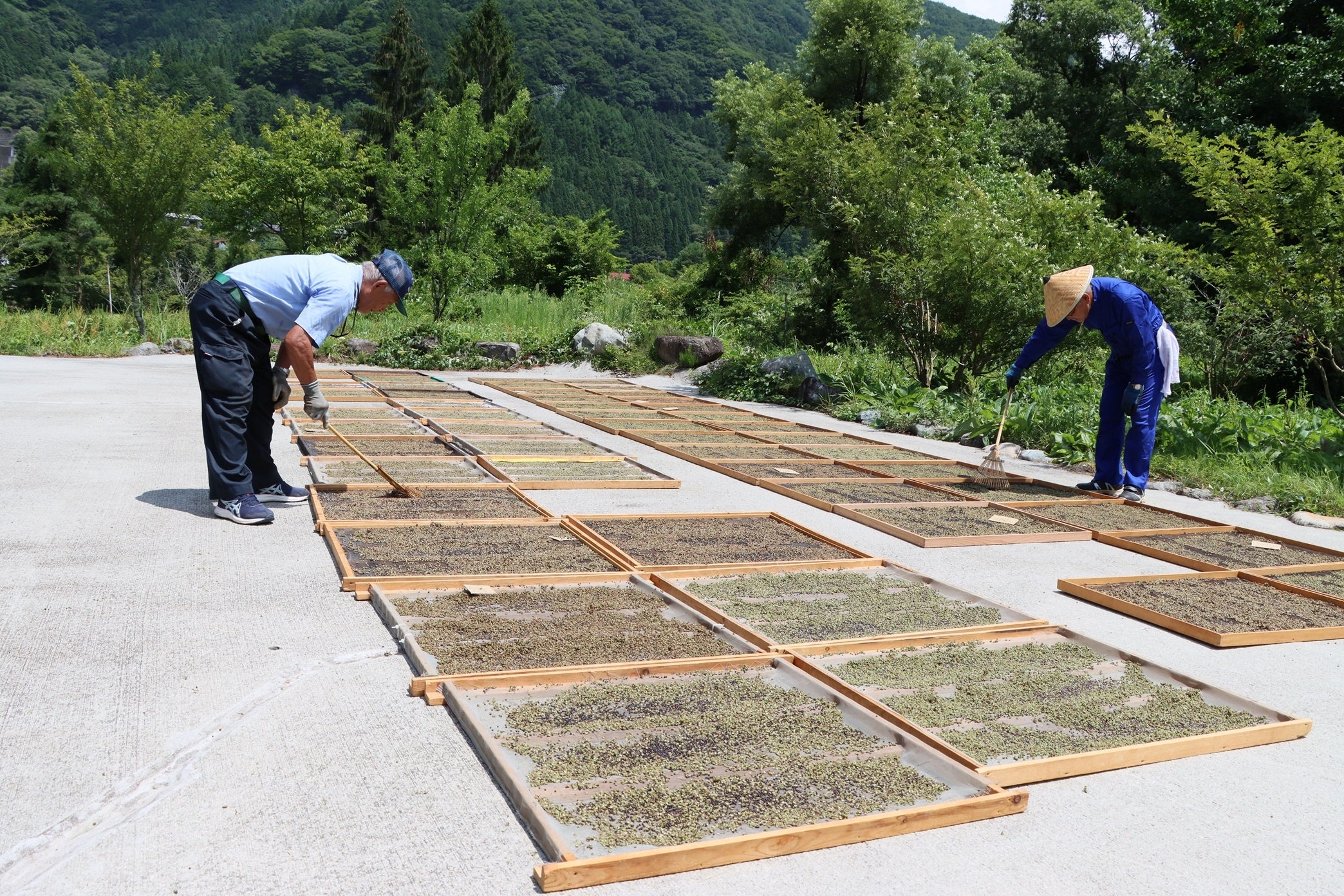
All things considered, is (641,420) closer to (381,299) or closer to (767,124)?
(381,299)

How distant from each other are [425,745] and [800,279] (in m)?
13.8

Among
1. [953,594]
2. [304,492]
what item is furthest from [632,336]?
[953,594]

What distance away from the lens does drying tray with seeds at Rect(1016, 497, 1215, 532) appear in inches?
210

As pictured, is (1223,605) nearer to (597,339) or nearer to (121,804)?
(121,804)

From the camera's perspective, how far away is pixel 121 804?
198cm

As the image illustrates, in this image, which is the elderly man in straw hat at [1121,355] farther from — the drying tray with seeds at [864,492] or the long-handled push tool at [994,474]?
the drying tray with seeds at [864,492]

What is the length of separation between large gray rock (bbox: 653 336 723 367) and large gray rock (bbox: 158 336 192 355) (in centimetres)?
665

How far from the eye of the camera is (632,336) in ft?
48.8

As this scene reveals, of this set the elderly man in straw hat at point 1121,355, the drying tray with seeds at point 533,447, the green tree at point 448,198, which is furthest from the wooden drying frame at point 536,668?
the green tree at point 448,198

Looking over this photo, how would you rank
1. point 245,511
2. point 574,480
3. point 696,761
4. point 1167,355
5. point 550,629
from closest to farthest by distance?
1. point 696,761
2. point 550,629
3. point 245,511
4. point 574,480
5. point 1167,355

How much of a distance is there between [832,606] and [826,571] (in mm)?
509

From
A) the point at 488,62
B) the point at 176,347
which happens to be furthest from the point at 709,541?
the point at 488,62

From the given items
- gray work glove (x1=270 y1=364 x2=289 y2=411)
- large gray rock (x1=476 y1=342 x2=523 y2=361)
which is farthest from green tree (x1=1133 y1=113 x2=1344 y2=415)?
large gray rock (x1=476 y1=342 x2=523 y2=361)

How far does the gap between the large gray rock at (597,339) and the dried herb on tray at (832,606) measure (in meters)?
11.1
